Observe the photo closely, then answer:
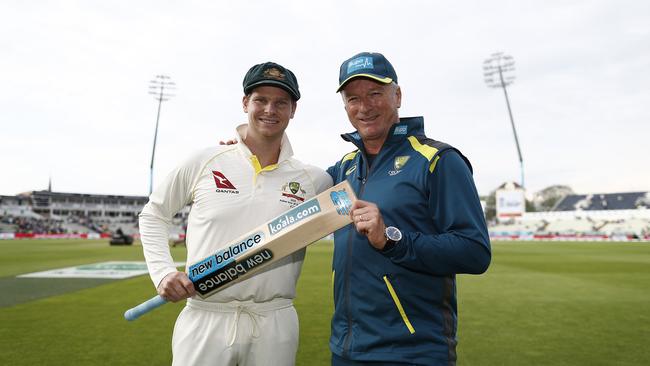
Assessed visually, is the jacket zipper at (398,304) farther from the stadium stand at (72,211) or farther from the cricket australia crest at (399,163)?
the stadium stand at (72,211)

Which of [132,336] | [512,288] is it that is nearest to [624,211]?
[512,288]

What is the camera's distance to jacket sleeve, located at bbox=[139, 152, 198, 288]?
240 cm

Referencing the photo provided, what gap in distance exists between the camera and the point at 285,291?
2484 millimetres

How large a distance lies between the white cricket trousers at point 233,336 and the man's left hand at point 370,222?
873 millimetres

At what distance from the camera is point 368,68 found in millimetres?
2262

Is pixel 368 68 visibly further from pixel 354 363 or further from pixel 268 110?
pixel 354 363

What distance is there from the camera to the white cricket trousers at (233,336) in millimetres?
2275

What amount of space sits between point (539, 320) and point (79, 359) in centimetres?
650

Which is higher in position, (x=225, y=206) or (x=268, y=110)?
(x=268, y=110)

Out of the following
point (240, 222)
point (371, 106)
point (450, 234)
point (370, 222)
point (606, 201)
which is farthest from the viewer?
point (606, 201)

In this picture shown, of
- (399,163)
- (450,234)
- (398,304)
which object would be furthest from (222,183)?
(450,234)

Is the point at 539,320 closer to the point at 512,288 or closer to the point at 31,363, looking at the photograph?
the point at 512,288

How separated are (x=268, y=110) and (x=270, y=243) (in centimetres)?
82

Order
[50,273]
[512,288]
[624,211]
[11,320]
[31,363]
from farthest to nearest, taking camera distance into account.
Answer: [624,211], [50,273], [512,288], [11,320], [31,363]
